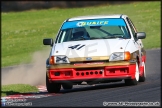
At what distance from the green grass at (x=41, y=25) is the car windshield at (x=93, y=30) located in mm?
11088

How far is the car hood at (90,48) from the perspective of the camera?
1172 cm

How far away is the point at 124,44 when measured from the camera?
1207cm

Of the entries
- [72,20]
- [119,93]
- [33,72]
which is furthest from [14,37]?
[119,93]

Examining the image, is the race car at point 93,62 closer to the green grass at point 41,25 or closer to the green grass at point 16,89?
the green grass at point 16,89

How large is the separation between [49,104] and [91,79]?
2138mm

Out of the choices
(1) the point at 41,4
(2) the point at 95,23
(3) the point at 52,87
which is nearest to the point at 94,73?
(3) the point at 52,87

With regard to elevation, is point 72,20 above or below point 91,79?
above

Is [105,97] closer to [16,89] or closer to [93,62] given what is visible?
[93,62]

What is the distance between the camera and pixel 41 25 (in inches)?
1468

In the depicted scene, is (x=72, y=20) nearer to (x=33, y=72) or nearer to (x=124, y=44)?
(x=124, y=44)

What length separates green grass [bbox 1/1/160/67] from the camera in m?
28.2

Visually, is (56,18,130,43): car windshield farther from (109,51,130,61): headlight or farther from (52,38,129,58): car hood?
(109,51,130,61): headlight

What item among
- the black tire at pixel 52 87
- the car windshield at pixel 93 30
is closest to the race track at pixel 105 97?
the black tire at pixel 52 87

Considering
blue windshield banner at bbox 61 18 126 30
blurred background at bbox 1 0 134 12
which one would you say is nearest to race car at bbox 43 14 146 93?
blue windshield banner at bbox 61 18 126 30
